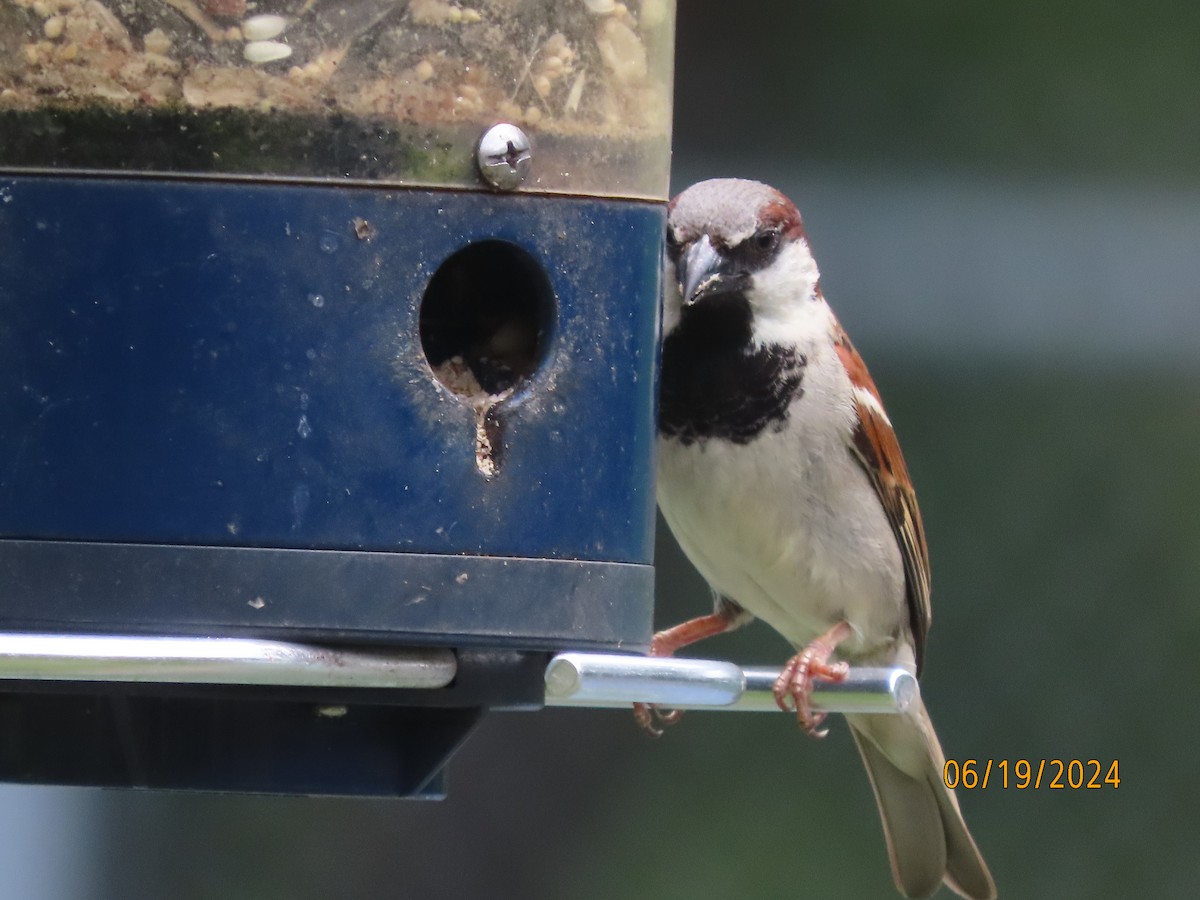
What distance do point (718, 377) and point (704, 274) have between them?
16 cm

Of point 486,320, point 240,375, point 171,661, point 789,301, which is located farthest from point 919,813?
point 171,661

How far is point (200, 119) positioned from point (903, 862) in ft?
6.66

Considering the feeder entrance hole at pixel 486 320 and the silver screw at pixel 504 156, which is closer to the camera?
the silver screw at pixel 504 156

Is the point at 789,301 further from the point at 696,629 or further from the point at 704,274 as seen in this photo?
the point at 696,629

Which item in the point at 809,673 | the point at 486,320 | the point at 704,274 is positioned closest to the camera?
the point at 486,320

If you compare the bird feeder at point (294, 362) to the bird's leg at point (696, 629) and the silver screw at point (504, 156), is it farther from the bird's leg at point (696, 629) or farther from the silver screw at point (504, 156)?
the bird's leg at point (696, 629)

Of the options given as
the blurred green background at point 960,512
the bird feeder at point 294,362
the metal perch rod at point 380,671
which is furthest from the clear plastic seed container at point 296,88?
the blurred green background at point 960,512

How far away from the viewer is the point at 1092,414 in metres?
4.77

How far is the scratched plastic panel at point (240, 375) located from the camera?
6.26ft

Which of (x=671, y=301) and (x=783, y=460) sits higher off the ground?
(x=671, y=301)

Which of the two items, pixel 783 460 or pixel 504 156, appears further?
pixel 783 460

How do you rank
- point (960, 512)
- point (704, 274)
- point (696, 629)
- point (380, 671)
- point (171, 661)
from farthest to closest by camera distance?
point (960, 512) < point (696, 629) < point (704, 274) < point (380, 671) < point (171, 661)

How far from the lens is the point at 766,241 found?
115 inches

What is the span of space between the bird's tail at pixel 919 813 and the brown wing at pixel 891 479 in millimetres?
209
